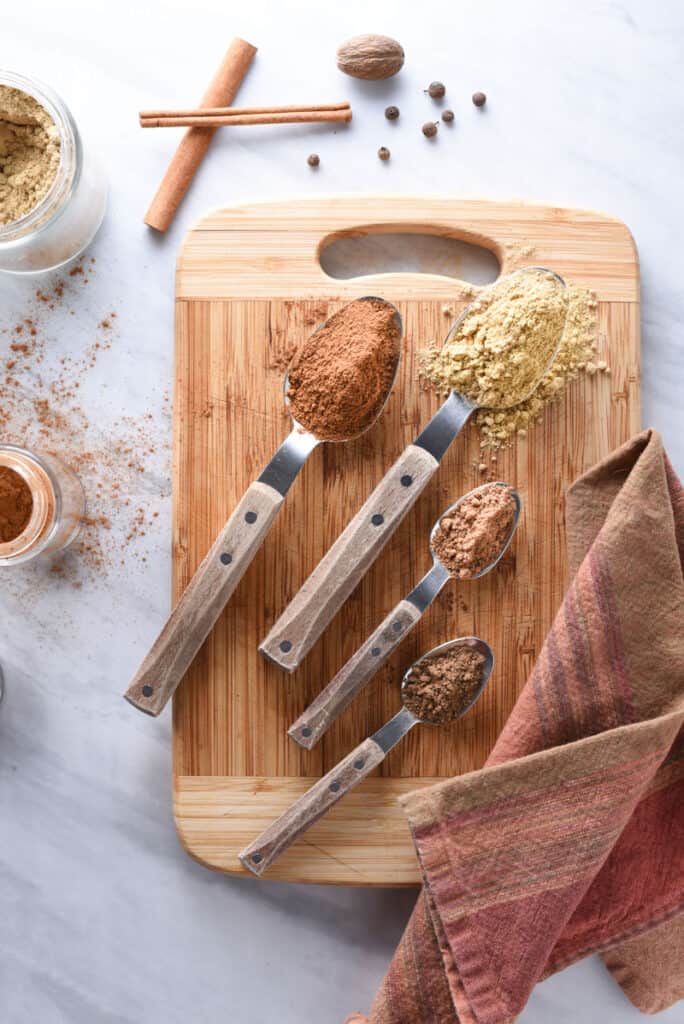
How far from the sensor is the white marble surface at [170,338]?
1279 millimetres

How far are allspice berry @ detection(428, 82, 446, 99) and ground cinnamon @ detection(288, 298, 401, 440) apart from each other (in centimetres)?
36

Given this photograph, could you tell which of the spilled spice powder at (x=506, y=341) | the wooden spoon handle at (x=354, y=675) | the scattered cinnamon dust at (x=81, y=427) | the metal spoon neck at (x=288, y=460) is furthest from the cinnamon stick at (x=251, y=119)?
the wooden spoon handle at (x=354, y=675)

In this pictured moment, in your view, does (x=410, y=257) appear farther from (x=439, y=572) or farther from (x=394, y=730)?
(x=394, y=730)

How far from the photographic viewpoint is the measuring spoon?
44.8 inches

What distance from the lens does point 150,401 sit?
4.24 feet

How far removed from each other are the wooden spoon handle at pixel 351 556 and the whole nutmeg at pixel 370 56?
0.57 metres

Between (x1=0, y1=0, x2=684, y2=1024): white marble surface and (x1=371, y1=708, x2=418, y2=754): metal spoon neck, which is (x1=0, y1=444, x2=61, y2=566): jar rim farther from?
(x1=371, y1=708, x2=418, y2=754): metal spoon neck

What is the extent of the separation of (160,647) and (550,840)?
22.0 inches

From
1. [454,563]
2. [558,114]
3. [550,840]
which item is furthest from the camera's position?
[558,114]

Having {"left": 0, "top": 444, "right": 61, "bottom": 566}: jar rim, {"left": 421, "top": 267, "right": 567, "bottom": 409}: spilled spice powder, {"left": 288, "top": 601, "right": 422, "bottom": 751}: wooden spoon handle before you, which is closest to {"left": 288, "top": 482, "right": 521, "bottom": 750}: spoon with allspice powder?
{"left": 288, "top": 601, "right": 422, "bottom": 751}: wooden spoon handle

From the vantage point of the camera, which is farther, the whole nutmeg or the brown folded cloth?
the whole nutmeg

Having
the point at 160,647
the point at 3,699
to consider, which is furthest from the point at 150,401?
the point at 3,699

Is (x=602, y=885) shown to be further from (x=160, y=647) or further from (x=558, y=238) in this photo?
(x=558, y=238)

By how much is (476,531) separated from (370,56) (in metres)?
0.71
